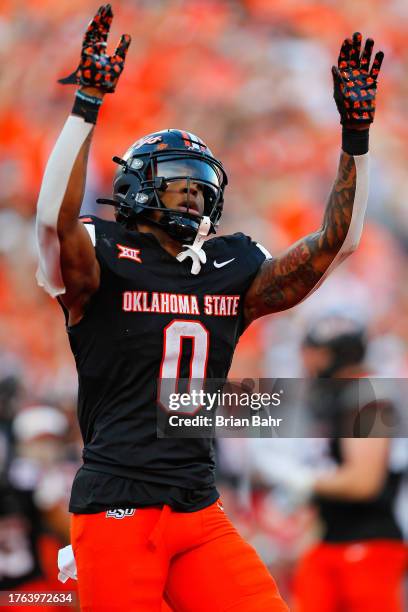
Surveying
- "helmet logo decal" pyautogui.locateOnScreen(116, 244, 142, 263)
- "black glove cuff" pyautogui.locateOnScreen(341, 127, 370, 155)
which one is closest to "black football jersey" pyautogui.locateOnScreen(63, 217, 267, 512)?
"helmet logo decal" pyautogui.locateOnScreen(116, 244, 142, 263)

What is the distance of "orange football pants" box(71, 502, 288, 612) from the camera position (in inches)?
87.3

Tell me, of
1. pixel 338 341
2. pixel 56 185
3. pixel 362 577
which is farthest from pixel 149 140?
pixel 362 577

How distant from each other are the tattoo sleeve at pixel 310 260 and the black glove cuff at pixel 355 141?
0.07 ft

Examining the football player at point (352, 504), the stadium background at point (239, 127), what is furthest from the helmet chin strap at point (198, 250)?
the stadium background at point (239, 127)

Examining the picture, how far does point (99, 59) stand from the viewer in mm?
2195

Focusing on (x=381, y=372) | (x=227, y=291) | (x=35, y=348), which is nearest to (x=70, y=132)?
(x=227, y=291)

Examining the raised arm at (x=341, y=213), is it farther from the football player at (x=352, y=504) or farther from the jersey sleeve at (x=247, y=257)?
the football player at (x=352, y=504)

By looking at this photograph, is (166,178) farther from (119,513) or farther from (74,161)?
(119,513)

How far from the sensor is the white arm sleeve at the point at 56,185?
7.17 feet

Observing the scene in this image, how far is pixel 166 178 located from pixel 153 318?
1.43 feet

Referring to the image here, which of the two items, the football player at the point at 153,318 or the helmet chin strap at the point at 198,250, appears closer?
the football player at the point at 153,318

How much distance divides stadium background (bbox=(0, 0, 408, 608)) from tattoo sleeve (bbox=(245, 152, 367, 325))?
3170mm

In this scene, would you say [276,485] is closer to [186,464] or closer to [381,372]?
[381,372]

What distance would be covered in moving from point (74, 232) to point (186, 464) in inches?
26.8
